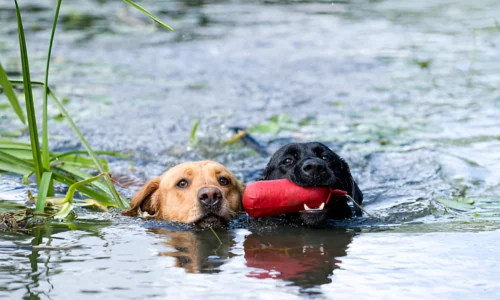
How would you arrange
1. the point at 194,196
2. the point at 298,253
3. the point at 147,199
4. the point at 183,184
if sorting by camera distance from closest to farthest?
the point at 298,253 < the point at 194,196 < the point at 183,184 < the point at 147,199

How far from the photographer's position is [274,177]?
629 centimetres

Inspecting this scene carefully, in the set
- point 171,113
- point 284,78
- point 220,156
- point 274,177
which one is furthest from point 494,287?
point 284,78

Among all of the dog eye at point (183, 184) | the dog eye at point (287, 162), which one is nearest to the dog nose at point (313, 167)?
the dog eye at point (287, 162)

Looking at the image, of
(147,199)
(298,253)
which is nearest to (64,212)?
(147,199)

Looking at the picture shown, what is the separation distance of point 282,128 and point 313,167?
4.20 meters

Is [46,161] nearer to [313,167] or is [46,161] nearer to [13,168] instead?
[13,168]

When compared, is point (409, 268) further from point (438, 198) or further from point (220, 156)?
point (220, 156)

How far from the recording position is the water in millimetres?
4188

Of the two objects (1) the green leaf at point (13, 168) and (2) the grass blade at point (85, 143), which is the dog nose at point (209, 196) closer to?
(2) the grass blade at point (85, 143)

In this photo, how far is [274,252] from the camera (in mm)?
4852

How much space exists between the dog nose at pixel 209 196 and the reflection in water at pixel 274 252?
0.78ft

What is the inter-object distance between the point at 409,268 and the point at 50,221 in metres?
2.59

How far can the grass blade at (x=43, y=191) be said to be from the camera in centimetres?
536

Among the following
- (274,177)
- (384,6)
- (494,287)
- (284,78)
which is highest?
(384,6)
